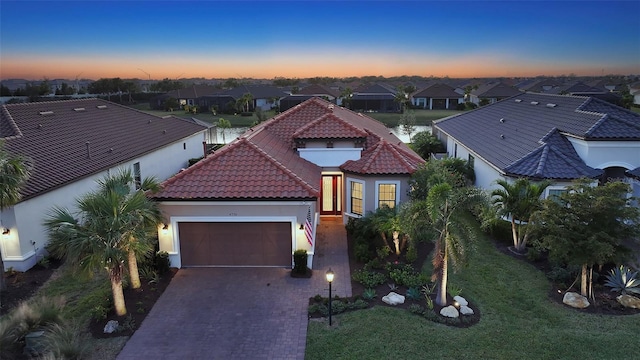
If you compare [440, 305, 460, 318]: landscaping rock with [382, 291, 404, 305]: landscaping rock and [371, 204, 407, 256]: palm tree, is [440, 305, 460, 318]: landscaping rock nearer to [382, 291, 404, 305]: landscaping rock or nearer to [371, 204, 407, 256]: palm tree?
[382, 291, 404, 305]: landscaping rock

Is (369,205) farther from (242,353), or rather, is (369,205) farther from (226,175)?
(242,353)

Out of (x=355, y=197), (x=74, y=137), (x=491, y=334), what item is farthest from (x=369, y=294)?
(x=74, y=137)

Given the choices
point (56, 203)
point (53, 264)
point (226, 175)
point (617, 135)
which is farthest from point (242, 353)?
point (617, 135)

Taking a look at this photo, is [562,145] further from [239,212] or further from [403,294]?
[239,212]

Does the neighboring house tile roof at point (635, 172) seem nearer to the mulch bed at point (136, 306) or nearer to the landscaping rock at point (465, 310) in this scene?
the landscaping rock at point (465, 310)

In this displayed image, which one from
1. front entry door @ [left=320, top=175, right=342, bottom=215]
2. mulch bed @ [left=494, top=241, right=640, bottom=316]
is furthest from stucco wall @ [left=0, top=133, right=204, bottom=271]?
mulch bed @ [left=494, top=241, right=640, bottom=316]

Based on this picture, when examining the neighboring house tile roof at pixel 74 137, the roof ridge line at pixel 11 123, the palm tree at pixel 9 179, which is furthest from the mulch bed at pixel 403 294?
the roof ridge line at pixel 11 123

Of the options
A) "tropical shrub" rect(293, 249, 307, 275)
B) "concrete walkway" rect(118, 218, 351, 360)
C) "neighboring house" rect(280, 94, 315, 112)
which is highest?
"neighboring house" rect(280, 94, 315, 112)

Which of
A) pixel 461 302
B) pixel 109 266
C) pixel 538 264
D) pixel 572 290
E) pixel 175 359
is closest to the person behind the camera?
pixel 175 359
